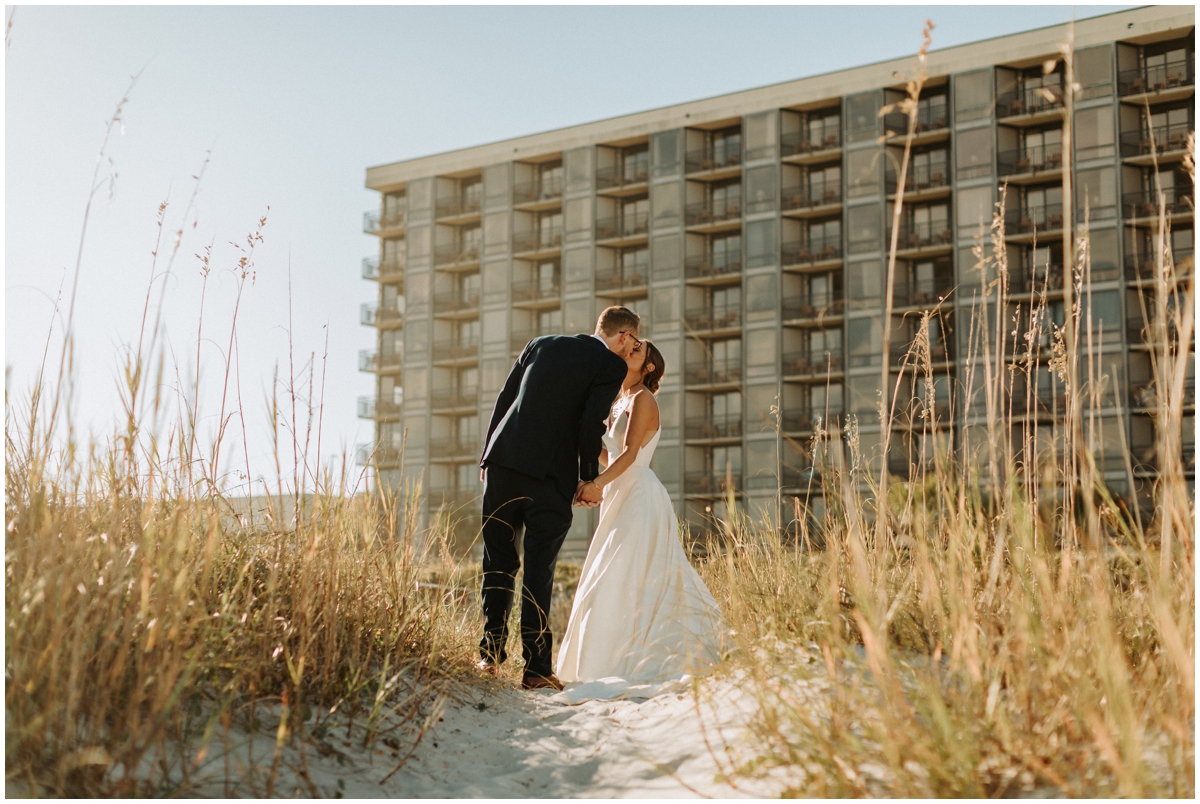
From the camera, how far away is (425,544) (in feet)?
14.5

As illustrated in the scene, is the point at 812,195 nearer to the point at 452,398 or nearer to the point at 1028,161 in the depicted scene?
the point at 1028,161

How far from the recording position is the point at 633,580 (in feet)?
16.2

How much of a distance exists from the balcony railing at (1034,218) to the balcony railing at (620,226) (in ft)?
45.6

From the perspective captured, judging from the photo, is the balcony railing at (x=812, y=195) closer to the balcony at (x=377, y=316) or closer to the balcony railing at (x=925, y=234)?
the balcony railing at (x=925, y=234)

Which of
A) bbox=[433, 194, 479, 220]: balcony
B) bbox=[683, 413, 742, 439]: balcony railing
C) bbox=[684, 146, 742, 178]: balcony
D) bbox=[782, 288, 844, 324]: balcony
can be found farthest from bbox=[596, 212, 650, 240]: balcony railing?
bbox=[683, 413, 742, 439]: balcony railing

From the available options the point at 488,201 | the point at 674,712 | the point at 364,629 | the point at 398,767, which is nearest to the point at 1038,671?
the point at 674,712

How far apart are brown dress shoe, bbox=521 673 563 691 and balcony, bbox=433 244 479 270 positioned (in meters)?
40.0

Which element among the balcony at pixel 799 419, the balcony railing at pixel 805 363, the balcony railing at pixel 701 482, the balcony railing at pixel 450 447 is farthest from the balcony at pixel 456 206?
the balcony at pixel 799 419

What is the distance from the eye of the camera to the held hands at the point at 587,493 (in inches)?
190

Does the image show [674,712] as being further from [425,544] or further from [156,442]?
[156,442]

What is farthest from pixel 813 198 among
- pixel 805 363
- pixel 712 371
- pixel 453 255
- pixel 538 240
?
pixel 453 255

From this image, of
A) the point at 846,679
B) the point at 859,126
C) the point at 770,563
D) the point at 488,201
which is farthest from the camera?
the point at 488,201

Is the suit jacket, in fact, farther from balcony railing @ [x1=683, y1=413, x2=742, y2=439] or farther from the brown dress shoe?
balcony railing @ [x1=683, y1=413, x2=742, y2=439]

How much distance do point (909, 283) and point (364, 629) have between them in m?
35.1
